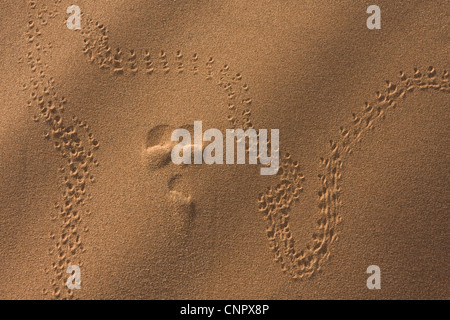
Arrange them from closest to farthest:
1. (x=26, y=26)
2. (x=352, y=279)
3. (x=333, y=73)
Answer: (x=352, y=279)
(x=333, y=73)
(x=26, y=26)

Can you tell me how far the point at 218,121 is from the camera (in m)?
3.70

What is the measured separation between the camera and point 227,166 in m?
3.64

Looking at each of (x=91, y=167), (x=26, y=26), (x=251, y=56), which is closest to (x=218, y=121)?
(x=251, y=56)

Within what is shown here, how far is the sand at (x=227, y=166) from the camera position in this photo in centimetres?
352

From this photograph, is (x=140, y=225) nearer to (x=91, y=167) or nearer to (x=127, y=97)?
(x=91, y=167)

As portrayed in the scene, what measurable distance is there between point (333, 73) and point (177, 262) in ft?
8.37

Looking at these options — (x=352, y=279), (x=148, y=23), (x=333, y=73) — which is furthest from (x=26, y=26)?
(x=352, y=279)

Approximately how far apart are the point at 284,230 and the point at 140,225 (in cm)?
146

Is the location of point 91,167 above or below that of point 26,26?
below

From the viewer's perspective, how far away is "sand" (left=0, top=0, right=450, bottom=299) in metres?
3.52

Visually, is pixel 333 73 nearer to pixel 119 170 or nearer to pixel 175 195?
pixel 175 195

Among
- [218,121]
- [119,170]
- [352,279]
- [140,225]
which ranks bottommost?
[352,279]

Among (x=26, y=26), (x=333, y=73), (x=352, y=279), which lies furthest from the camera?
(x=26, y=26)

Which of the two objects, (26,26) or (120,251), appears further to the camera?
(26,26)
